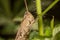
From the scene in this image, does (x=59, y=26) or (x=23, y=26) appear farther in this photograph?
(x=23, y=26)

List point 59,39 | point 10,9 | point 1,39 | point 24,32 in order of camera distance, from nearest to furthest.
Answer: point 59,39
point 24,32
point 1,39
point 10,9

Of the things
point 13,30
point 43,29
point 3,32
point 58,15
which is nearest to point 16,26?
point 13,30

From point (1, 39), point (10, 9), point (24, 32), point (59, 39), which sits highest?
point (10, 9)

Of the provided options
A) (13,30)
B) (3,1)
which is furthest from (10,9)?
(13,30)

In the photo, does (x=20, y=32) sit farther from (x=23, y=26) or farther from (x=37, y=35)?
(x=37, y=35)

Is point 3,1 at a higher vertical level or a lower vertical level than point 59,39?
higher

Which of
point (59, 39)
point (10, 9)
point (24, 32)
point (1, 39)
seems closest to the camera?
point (59, 39)

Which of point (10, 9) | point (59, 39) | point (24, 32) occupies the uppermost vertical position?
point (10, 9)

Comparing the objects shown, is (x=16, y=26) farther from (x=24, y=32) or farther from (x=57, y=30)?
(x=57, y=30)

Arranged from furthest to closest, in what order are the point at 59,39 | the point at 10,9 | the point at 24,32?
the point at 10,9
the point at 24,32
the point at 59,39

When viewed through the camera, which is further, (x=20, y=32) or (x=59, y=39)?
(x=20, y=32)
